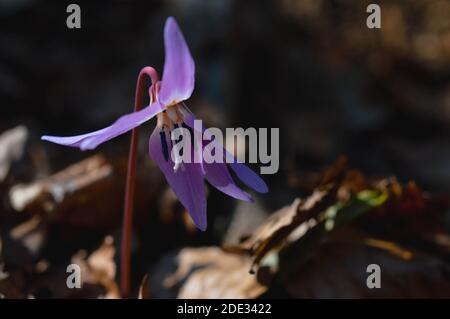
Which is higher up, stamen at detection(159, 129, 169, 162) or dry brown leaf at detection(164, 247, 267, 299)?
stamen at detection(159, 129, 169, 162)

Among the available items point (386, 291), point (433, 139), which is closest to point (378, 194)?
point (386, 291)

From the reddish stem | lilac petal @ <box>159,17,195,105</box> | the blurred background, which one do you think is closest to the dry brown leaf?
the blurred background

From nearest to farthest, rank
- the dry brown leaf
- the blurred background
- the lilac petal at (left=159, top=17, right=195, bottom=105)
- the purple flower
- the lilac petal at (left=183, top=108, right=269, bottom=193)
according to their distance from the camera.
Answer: the lilac petal at (left=159, top=17, right=195, bottom=105), the purple flower, the lilac petal at (left=183, top=108, right=269, bottom=193), the dry brown leaf, the blurred background

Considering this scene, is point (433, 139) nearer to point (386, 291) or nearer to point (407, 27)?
point (407, 27)

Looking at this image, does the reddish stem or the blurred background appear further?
the blurred background

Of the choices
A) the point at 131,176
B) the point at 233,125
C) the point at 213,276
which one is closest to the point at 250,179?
the point at 131,176

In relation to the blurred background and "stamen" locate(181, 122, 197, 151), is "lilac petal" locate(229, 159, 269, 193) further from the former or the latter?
the blurred background

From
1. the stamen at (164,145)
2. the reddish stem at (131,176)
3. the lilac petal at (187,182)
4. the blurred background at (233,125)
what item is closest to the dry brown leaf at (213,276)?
the blurred background at (233,125)
